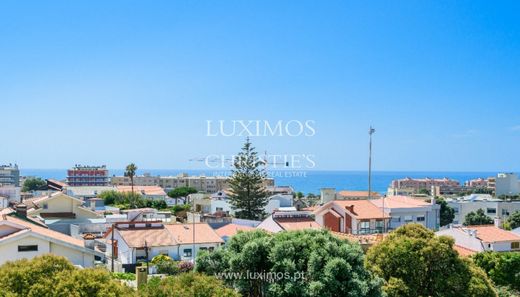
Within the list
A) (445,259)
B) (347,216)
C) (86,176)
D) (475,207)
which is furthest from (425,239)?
(86,176)

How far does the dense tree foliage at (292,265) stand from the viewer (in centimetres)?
1477

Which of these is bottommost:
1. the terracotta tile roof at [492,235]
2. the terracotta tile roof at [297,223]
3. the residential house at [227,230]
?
the residential house at [227,230]

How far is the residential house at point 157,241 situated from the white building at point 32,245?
7073 mm

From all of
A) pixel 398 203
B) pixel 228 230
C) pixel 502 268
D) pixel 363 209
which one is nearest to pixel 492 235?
pixel 502 268

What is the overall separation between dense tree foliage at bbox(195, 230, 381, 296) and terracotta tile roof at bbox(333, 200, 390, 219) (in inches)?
885

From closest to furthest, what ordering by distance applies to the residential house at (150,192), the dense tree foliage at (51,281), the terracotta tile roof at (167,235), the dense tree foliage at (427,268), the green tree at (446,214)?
the dense tree foliage at (51,281)
the dense tree foliage at (427,268)
the terracotta tile roof at (167,235)
the green tree at (446,214)
the residential house at (150,192)

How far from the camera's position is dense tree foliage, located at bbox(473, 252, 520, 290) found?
28.1 metres

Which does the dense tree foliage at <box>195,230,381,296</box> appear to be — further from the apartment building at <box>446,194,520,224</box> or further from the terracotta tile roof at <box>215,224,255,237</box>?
the apartment building at <box>446,194,520,224</box>

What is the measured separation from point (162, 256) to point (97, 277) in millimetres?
16900

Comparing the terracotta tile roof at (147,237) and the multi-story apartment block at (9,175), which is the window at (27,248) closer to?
the terracotta tile roof at (147,237)

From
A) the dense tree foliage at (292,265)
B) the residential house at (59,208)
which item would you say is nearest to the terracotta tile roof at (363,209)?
the residential house at (59,208)

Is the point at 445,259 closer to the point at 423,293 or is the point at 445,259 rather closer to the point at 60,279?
the point at 423,293

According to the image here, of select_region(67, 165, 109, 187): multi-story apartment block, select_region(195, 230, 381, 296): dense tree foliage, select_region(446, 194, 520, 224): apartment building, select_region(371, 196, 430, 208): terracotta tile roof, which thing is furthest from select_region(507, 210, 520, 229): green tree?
select_region(67, 165, 109, 187): multi-story apartment block

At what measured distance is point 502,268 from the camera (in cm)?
2812
